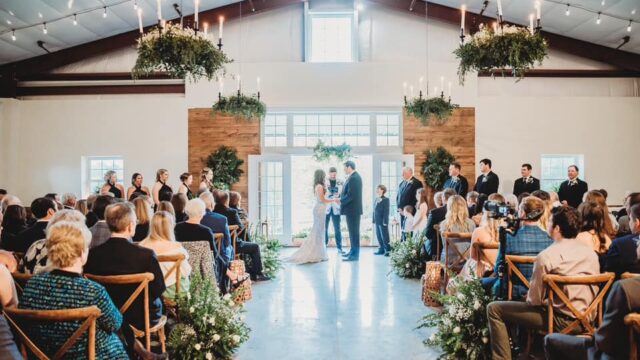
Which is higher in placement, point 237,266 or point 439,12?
point 439,12

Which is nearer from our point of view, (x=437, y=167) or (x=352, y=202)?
(x=352, y=202)

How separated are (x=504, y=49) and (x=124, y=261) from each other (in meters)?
3.79

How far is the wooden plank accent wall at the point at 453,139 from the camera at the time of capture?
1098 centimetres

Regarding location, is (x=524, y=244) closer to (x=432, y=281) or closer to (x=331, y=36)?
(x=432, y=281)

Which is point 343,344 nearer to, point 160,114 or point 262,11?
point 160,114

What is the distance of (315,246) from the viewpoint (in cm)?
859

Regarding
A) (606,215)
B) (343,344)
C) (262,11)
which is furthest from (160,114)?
(606,215)

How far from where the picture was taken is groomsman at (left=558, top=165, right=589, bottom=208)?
350 inches

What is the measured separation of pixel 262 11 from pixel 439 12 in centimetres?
410

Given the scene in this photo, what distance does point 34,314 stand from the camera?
2133 millimetres

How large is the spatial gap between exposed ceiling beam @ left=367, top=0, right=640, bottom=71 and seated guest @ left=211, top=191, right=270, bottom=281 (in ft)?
22.8

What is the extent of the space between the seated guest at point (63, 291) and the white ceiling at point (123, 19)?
26.2ft

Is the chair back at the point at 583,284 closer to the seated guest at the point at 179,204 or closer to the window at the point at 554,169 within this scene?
the seated guest at the point at 179,204

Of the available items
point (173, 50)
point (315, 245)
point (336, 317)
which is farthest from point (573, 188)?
point (173, 50)
